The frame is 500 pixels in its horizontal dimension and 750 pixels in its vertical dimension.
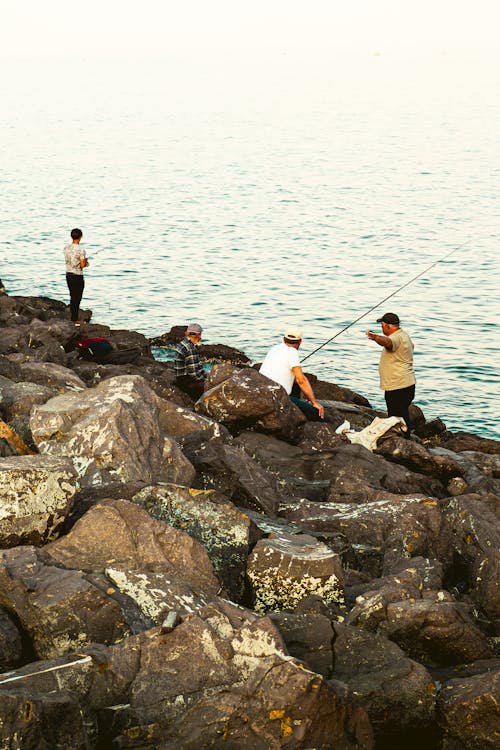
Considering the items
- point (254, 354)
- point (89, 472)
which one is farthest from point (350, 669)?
point (254, 354)

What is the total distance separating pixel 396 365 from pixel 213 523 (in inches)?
269

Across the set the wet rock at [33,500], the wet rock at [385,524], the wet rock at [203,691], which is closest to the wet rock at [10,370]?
the wet rock at [385,524]

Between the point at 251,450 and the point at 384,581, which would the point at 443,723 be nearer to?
the point at 384,581

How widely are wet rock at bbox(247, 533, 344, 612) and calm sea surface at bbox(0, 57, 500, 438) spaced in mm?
13004

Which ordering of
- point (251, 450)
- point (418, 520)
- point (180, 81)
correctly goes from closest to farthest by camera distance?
1. point (418, 520)
2. point (251, 450)
3. point (180, 81)

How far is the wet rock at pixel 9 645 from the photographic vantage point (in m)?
5.68

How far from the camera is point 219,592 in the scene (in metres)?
7.04

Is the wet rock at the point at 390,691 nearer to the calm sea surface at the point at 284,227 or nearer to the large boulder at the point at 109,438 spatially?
the large boulder at the point at 109,438

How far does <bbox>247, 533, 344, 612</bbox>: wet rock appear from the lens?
7.18m

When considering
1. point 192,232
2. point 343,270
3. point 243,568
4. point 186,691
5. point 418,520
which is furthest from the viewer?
point 192,232

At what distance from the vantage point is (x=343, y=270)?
1357 inches

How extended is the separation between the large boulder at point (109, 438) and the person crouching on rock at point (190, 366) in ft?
17.2

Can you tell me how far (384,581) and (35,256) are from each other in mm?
31730

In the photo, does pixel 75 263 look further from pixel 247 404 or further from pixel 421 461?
pixel 421 461
